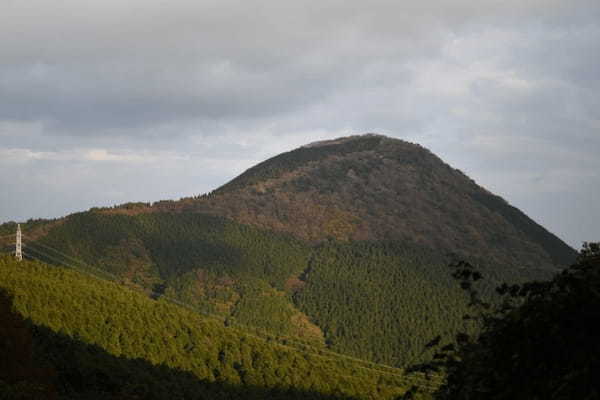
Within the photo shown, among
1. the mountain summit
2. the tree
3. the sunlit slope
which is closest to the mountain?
the mountain summit

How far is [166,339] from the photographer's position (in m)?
69.7

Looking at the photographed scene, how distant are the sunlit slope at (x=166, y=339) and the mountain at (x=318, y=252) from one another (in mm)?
38123

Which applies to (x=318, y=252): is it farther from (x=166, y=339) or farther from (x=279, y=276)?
(x=166, y=339)

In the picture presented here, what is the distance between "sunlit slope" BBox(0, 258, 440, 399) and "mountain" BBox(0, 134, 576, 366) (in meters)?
38.1

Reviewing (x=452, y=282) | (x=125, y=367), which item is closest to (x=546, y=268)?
(x=452, y=282)

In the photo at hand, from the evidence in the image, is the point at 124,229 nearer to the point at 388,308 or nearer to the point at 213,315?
the point at 213,315

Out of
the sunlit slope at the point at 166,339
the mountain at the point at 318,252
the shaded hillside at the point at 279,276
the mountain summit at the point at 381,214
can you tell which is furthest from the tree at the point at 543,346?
the mountain summit at the point at 381,214

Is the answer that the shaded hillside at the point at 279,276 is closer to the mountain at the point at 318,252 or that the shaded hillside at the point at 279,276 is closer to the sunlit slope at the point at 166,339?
the mountain at the point at 318,252

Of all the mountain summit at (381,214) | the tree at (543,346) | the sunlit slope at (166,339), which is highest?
the mountain summit at (381,214)

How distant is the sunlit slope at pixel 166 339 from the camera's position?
60.5 meters

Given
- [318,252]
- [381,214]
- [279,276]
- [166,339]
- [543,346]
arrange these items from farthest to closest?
[381,214] → [318,252] → [279,276] → [166,339] → [543,346]

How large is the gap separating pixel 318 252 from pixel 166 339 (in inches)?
3612

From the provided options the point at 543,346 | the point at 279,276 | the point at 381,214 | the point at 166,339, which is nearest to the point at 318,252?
the point at 279,276

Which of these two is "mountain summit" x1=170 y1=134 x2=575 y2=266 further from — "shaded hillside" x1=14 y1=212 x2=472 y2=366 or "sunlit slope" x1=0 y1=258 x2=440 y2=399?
"sunlit slope" x1=0 y1=258 x2=440 y2=399
